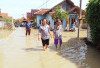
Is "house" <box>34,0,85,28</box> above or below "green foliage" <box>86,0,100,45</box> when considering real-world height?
above

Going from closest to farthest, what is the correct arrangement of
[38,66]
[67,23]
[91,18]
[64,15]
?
[38,66] → [91,18] → [64,15] → [67,23]

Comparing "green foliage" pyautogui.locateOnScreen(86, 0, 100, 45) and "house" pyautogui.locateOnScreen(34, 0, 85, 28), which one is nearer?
"green foliage" pyautogui.locateOnScreen(86, 0, 100, 45)

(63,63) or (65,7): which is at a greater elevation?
(65,7)

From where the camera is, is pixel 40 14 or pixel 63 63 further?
pixel 40 14

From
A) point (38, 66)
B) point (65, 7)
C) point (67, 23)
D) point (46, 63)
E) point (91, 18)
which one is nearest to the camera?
point (38, 66)

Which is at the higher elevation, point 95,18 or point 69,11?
point 69,11

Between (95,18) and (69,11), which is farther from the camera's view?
(69,11)

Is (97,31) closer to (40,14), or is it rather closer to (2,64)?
(2,64)

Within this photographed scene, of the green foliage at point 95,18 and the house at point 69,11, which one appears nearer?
the green foliage at point 95,18

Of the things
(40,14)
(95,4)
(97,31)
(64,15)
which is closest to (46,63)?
(97,31)

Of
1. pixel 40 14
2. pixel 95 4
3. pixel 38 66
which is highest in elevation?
pixel 40 14

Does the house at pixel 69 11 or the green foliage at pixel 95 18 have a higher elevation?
the house at pixel 69 11

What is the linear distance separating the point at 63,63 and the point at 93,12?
3049mm

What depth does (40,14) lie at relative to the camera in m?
26.4
